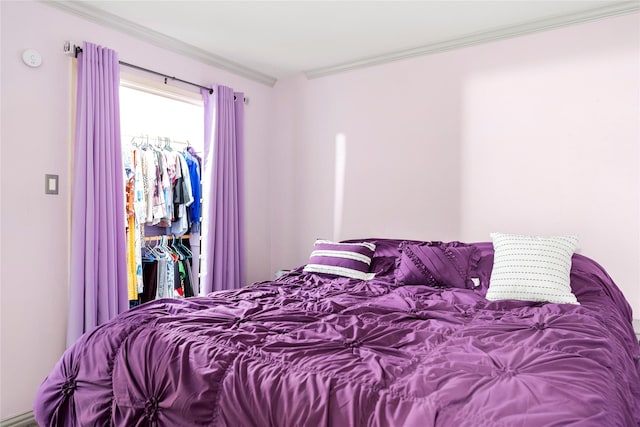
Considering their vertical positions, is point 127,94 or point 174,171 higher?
point 127,94

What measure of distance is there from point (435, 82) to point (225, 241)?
204 centimetres

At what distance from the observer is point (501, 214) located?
9.95 ft

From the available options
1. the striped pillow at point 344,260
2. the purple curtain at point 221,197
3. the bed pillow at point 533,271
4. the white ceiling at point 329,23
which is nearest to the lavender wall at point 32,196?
the white ceiling at point 329,23

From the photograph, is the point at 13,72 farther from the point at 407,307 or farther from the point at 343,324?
the point at 407,307

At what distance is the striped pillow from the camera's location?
2.99 metres

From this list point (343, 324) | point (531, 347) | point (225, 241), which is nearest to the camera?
point (531, 347)

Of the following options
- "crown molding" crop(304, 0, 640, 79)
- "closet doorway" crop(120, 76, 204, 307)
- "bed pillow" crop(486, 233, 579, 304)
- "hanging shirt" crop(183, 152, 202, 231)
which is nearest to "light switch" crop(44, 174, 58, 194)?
"closet doorway" crop(120, 76, 204, 307)

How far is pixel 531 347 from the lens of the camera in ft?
4.96

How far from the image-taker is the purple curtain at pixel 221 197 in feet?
11.4

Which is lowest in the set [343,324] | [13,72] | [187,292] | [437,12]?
[187,292]

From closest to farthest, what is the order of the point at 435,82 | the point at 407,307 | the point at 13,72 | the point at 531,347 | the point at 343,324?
the point at 531,347, the point at 343,324, the point at 407,307, the point at 13,72, the point at 435,82

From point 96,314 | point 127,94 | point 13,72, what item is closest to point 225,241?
point 96,314

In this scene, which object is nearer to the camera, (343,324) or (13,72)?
(343,324)

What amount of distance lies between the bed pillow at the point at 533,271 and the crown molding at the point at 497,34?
1.38 meters
